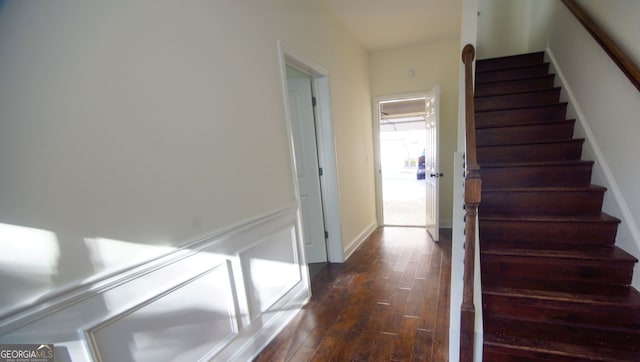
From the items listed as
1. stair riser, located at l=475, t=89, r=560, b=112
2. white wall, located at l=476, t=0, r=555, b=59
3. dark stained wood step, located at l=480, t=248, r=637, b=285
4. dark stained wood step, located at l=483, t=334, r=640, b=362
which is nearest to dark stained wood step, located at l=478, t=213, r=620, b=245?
dark stained wood step, located at l=480, t=248, r=637, b=285

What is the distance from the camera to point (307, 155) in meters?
2.93

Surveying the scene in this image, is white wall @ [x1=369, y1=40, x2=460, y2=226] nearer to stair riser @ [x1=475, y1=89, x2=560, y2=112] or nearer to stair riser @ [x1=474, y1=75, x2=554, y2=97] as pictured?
stair riser @ [x1=474, y1=75, x2=554, y2=97]

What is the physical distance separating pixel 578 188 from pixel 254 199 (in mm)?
2361

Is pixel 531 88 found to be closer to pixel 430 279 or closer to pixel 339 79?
pixel 339 79

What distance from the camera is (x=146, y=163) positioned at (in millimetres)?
1159

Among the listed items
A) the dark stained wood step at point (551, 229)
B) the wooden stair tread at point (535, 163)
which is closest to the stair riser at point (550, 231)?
the dark stained wood step at point (551, 229)

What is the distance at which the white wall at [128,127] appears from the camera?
849 millimetres

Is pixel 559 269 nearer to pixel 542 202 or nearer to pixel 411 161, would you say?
pixel 542 202

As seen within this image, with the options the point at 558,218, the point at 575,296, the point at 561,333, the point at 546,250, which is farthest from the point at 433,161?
the point at 561,333

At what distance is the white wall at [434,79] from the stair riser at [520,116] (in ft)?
4.81

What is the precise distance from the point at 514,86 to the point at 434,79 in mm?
1348

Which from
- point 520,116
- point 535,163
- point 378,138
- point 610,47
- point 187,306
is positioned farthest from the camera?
point 378,138

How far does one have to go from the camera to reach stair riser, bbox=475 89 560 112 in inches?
97.6

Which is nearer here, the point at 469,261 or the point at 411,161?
→ the point at 469,261
